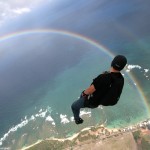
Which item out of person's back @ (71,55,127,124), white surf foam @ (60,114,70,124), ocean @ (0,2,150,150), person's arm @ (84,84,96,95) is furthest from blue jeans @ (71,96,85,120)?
white surf foam @ (60,114,70,124)

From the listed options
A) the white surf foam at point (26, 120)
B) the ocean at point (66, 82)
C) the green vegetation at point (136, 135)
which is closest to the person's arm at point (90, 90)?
the green vegetation at point (136, 135)

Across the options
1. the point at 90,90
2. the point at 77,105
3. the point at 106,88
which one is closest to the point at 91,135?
the point at 77,105

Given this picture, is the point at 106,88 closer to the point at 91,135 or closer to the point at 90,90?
the point at 90,90

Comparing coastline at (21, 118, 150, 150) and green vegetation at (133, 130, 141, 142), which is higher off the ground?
coastline at (21, 118, 150, 150)

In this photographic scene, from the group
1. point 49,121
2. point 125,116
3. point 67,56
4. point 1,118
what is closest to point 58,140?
point 49,121

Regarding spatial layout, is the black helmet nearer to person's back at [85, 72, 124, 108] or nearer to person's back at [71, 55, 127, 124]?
person's back at [71, 55, 127, 124]

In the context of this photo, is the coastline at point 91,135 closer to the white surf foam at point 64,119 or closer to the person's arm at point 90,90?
the white surf foam at point 64,119
